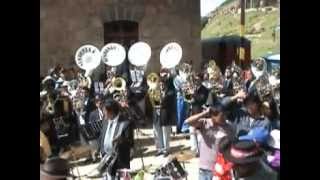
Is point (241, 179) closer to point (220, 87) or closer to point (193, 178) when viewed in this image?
point (193, 178)

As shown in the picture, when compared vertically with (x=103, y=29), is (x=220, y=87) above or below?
below

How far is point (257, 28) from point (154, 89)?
37.5 inches

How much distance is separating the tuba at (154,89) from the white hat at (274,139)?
0.95 meters

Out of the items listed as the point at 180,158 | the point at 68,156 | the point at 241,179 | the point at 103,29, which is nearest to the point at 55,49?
the point at 103,29

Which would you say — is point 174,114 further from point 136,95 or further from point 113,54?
point 113,54

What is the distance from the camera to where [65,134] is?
5500 millimetres

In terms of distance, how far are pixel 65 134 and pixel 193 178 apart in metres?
1.07

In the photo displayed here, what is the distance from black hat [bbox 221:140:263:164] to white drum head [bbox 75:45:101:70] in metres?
1.23

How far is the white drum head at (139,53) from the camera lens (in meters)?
5.59

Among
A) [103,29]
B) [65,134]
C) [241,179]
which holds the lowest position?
[241,179]

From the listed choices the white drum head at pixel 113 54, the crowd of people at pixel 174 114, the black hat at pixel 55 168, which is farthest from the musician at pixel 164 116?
the black hat at pixel 55 168

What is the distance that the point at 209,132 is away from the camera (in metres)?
5.73

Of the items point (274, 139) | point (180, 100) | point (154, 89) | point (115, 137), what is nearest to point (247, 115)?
point (274, 139)

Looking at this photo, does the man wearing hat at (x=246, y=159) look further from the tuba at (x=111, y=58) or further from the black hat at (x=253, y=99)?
the tuba at (x=111, y=58)
